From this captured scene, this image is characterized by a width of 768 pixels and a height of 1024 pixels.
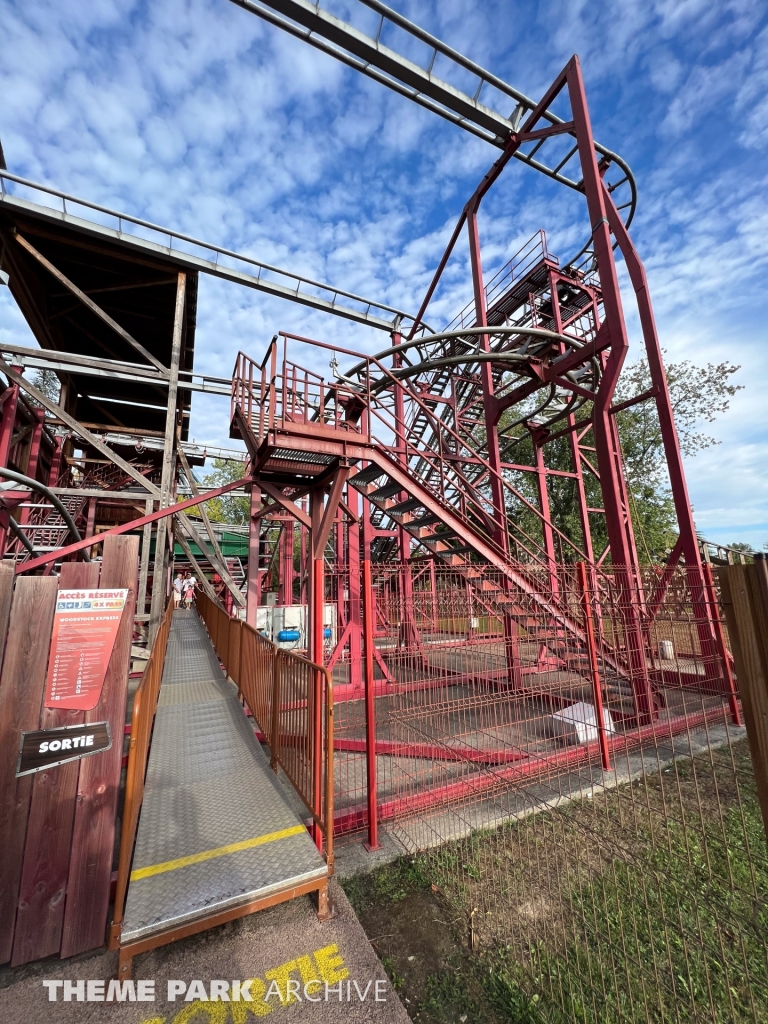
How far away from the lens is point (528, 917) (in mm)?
2910

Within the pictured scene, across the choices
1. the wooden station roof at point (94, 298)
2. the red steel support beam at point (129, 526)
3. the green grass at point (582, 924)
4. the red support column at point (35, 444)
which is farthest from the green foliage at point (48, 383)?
the green grass at point (582, 924)

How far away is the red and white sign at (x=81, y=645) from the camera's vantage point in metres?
2.47

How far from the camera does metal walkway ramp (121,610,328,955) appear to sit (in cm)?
241

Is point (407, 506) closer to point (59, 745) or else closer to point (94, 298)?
point (59, 745)

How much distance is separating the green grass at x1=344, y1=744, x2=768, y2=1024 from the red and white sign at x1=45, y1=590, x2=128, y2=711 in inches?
95.4

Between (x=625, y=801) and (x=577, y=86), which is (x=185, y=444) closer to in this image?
(x=577, y=86)

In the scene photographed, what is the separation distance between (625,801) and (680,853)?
0.73 m

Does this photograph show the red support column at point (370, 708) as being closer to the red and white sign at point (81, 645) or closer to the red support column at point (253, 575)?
the red and white sign at point (81, 645)

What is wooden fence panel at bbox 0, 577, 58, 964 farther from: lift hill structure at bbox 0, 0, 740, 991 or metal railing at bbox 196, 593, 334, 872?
metal railing at bbox 196, 593, 334, 872

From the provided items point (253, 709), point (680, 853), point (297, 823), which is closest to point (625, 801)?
point (680, 853)

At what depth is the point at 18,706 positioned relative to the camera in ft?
7.80

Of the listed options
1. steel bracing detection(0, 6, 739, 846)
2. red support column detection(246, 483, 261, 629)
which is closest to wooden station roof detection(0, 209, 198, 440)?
steel bracing detection(0, 6, 739, 846)

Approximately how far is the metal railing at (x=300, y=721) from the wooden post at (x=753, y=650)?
2.25 meters

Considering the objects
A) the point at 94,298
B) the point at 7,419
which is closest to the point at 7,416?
the point at 7,419
